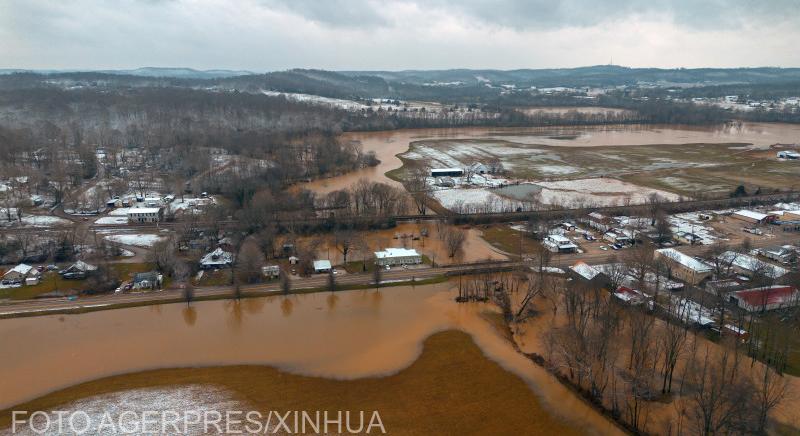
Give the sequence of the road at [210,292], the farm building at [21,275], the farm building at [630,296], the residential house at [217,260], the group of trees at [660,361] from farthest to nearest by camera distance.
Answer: the residential house at [217,260] → the farm building at [21,275] → the road at [210,292] → the farm building at [630,296] → the group of trees at [660,361]

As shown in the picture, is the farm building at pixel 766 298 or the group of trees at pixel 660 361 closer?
the group of trees at pixel 660 361

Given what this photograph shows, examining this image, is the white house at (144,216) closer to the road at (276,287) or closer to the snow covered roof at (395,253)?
the road at (276,287)

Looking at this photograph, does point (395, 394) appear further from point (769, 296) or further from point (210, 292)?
point (769, 296)

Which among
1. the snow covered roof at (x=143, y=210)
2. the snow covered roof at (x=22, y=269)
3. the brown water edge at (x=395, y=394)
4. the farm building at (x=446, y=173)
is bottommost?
the brown water edge at (x=395, y=394)

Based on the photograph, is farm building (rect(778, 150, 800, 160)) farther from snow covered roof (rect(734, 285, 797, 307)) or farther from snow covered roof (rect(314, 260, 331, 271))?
snow covered roof (rect(314, 260, 331, 271))

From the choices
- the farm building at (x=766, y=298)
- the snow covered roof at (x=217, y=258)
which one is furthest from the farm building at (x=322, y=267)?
the farm building at (x=766, y=298)

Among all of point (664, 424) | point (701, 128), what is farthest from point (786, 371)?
point (701, 128)

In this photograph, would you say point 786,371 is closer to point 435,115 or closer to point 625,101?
point 435,115
